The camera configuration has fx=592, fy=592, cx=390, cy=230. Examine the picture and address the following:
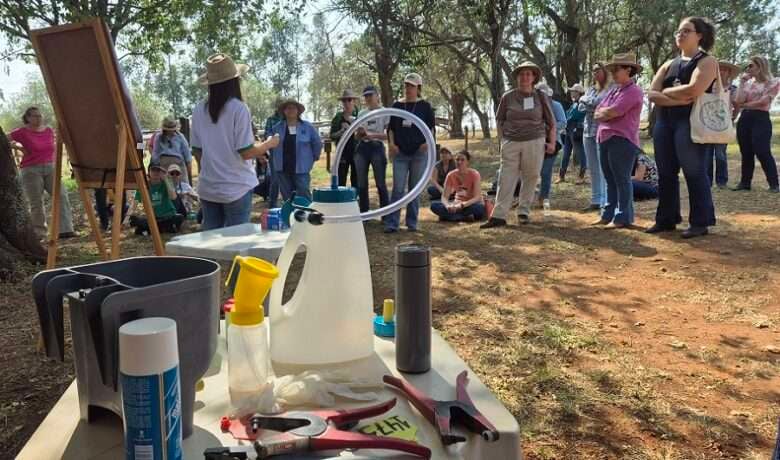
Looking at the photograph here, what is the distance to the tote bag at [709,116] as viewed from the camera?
479 cm

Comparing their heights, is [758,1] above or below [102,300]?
above

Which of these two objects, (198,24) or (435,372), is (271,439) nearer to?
(435,372)

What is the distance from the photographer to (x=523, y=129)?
19.8 feet

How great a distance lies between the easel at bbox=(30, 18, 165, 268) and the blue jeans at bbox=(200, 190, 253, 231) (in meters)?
0.56

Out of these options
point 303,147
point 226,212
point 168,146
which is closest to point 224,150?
point 226,212

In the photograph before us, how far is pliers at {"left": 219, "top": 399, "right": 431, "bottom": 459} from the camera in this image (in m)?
0.84

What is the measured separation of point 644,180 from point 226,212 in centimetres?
638

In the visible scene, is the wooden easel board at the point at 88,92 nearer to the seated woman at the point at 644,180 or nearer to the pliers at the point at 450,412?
the pliers at the point at 450,412

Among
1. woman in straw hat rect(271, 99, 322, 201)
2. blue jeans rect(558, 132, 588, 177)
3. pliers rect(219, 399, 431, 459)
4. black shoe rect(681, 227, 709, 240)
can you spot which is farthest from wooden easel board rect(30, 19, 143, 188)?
blue jeans rect(558, 132, 588, 177)

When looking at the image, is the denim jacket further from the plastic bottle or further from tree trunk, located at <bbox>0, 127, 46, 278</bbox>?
the plastic bottle

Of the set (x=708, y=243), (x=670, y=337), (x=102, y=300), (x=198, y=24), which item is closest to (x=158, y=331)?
(x=102, y=300)

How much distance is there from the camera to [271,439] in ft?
2.79

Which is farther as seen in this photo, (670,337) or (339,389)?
(670,337)

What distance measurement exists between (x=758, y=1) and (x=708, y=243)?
1785cm
